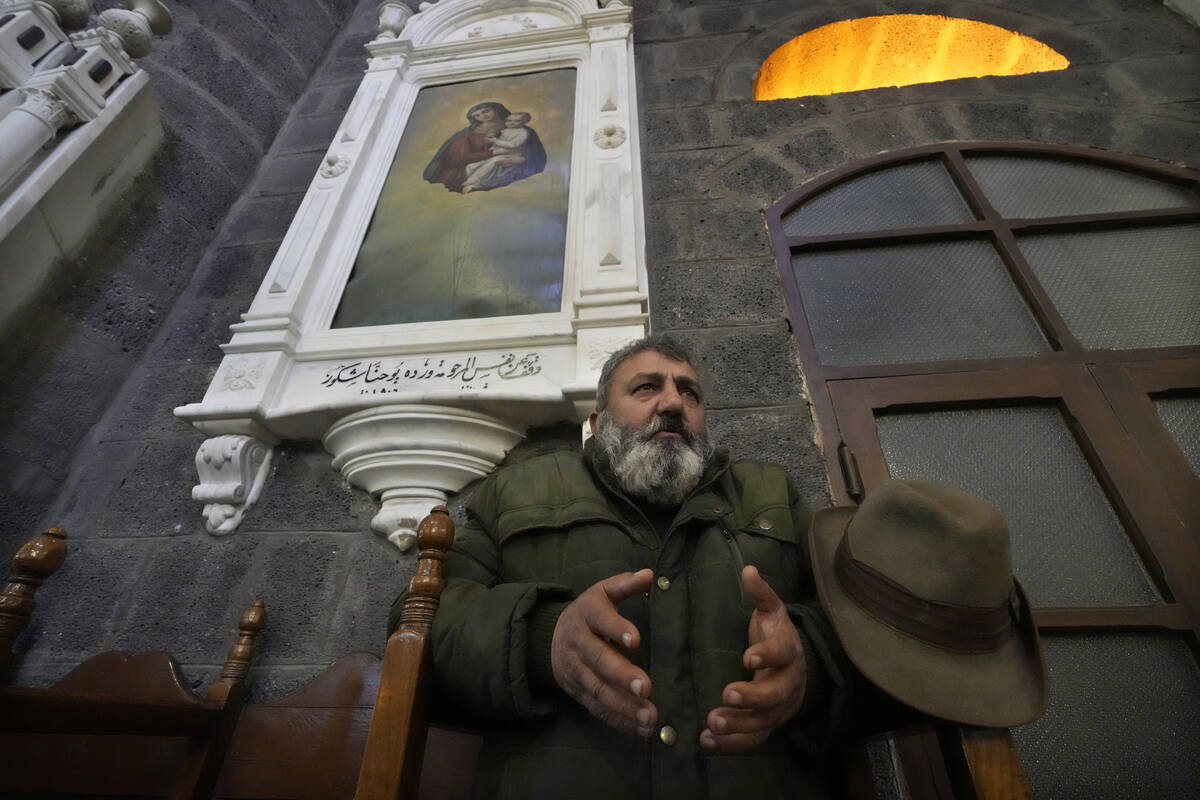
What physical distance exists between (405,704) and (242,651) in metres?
0.96

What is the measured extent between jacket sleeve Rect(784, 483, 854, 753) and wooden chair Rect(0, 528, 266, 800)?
50.2 inches

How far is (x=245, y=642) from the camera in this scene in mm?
1479

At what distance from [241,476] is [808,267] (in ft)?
6.94

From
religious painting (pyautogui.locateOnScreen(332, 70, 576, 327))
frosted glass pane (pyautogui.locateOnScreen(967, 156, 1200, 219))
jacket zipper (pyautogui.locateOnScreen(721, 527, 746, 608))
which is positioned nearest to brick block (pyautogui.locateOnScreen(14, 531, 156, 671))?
religious painting (pyautogui.locateOnScreen(332, 70, 576, 327))

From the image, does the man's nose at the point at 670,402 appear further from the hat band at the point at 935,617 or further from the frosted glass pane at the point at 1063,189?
the frosted glass pane at the point at 1063,189

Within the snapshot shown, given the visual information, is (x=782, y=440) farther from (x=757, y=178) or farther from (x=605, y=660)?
(x=757, y=178)

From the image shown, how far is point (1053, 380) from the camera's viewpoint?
1.72 meters

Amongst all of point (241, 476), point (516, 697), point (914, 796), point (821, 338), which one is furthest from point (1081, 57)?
point (241, 476)

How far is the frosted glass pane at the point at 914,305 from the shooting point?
6.12ft

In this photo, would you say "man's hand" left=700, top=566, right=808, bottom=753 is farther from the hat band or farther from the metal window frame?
the metal window frame

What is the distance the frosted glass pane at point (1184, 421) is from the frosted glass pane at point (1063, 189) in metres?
0.82

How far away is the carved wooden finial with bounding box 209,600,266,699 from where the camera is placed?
1.40 m

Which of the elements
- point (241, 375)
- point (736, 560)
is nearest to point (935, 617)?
point (736, 560)

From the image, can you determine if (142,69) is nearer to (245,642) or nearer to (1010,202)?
(245,642)
